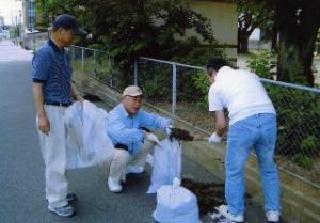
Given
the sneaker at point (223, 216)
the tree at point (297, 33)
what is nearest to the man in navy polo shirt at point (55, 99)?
the sneaker at point (223, 216)

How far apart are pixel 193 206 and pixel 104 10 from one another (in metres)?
6.98

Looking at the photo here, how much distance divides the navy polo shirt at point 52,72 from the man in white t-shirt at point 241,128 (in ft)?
4.46

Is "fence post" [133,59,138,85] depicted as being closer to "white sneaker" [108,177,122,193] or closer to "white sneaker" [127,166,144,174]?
"white sneaker" [127,166,144,174]

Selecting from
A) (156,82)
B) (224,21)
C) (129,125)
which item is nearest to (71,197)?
(129,125)

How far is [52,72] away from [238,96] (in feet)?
5.51

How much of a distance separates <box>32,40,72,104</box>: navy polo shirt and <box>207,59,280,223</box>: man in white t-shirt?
1.36 meters

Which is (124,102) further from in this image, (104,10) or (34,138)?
(104,10)

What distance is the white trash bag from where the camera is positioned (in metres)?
4.31

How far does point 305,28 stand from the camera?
815cm

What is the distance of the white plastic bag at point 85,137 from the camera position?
4.79 metres

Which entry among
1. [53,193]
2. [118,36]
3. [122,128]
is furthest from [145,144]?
[118,36]

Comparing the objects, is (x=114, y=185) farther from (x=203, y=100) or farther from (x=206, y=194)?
(x=203, y=100)

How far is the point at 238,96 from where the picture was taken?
14.2ft

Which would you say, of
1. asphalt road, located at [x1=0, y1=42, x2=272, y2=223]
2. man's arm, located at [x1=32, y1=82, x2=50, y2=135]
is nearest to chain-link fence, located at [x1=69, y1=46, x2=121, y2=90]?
asphalt road, located at [x1=0, y1=42, x2=272, y2=223]
